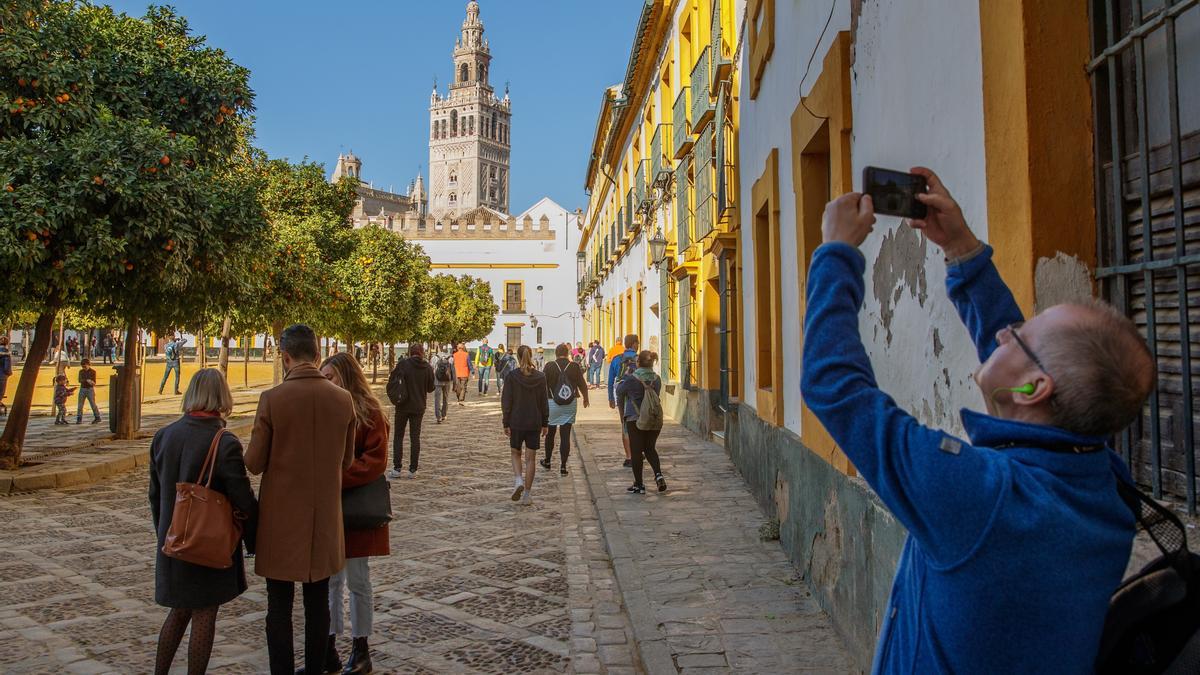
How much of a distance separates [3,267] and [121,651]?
21.0 feet

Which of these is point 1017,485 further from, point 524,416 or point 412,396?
point 412,396

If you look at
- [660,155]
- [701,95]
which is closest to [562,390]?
[701,95]

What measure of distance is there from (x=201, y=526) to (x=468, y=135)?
119 meters

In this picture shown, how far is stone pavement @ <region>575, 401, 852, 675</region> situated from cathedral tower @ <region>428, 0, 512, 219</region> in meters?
109

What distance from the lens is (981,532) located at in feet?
4.73

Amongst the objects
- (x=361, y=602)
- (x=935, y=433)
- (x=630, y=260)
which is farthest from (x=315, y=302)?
(x=935, y=433)

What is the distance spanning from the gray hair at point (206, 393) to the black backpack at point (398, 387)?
267 inches

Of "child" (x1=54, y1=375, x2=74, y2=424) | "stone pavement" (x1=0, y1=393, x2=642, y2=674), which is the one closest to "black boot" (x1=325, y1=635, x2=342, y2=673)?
"stone pavement" (x1=0, y1=393, x2=642, y2=674)

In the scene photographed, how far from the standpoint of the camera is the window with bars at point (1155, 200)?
7.66 feet

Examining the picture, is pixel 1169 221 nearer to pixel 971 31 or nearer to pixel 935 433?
pixel 971 31

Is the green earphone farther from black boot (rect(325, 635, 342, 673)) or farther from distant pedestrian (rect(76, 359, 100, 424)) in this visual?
distant pedestrian (rect(76, 359, 100, 424))

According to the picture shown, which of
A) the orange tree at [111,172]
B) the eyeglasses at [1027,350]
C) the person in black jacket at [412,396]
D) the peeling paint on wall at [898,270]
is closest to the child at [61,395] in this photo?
the orange tree at [111,172]

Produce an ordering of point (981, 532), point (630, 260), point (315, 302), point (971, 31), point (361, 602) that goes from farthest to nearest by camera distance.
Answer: point (630, 260), point (315, 302), point (361, 602), point (971, 31), point (981, 532)

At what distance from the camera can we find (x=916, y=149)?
3.85 metres
